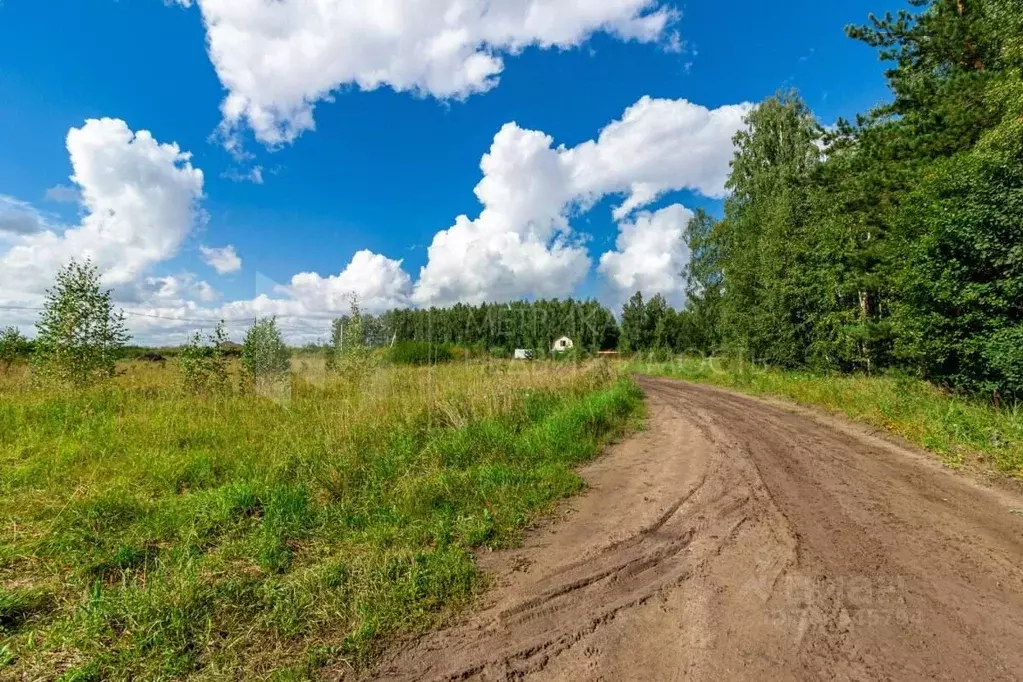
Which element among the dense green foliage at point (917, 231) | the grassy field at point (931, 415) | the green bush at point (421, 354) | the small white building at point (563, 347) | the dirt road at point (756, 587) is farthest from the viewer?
the small white building at point (563, 347)

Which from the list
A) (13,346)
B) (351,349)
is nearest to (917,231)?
(351,349)

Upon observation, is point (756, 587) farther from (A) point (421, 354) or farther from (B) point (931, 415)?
(A) point (421, 354)

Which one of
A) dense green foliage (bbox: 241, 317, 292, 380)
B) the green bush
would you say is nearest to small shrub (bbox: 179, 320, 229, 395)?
dense green foliage (bbox: 241, 317, 292, 380)

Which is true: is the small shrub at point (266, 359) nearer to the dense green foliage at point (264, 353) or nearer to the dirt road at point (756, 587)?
the dense green foliage at point (264, 353)

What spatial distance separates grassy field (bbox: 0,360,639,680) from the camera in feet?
9.27

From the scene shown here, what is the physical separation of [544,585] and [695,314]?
36.3m

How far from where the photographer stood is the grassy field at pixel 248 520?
9.27 ft

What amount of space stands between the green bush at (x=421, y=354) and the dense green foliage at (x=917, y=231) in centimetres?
1586

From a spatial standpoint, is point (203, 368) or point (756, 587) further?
point (203, 368)

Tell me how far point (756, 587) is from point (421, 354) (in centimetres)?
1998

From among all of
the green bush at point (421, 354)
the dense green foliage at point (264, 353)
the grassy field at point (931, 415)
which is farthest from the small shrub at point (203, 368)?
the grassy field at point (931, 415)

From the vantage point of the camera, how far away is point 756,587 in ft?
11.2

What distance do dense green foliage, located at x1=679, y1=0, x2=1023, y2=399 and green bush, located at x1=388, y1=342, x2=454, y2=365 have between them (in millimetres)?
15856

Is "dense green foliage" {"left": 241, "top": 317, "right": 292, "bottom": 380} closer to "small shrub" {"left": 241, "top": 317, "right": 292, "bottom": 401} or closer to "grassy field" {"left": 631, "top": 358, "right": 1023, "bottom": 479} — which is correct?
"small shrub" {"left": 241, "top": 317, "right": 292, "bottom": 401}
